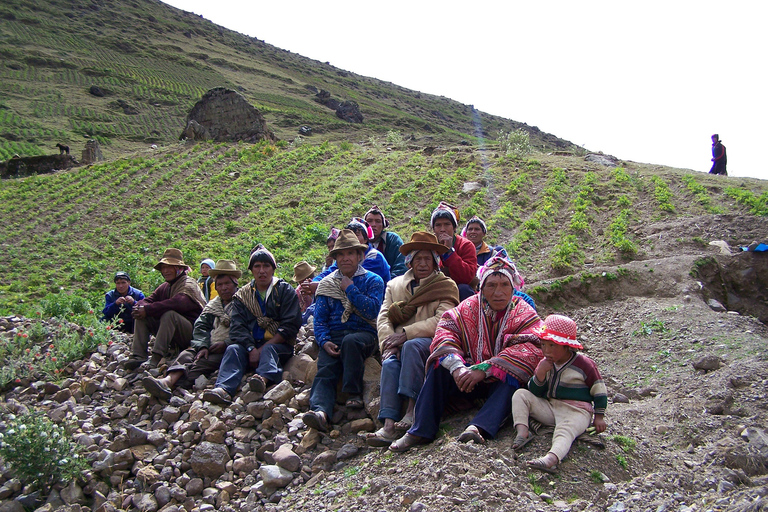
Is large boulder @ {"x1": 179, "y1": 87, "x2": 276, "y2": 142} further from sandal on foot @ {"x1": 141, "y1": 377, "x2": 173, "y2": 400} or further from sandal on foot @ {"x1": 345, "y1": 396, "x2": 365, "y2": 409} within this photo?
sandal on foot @ {"x1": 345, "y1": 396, "x2": 365, "y2": 409}

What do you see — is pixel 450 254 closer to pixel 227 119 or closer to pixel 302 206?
pixel 302 206

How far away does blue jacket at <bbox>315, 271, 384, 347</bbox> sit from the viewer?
434cm

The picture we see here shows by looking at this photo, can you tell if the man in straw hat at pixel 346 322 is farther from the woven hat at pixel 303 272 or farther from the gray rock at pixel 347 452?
the woven hat at pixel 303 272

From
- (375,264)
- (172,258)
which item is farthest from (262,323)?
(172,258)

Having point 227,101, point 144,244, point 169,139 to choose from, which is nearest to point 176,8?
point 169,139

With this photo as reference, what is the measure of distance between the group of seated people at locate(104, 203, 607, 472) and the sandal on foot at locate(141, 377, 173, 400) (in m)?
0.01

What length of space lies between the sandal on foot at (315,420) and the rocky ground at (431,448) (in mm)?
83

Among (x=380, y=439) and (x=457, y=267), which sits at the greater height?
(x=457, y=267)

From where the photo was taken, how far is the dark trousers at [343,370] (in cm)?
404

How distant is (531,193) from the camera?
12.9 meters

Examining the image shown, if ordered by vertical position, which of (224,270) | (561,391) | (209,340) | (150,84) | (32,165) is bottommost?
(32,165)

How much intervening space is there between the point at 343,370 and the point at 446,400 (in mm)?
1077

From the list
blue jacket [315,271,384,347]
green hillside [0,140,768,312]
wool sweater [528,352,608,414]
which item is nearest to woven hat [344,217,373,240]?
blue jacket [315,271,384,347]

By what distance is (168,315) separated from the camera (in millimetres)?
5246
